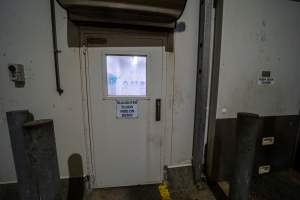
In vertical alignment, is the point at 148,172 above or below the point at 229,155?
below

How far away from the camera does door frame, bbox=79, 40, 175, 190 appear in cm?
151

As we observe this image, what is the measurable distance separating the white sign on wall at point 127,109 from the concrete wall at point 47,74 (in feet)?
1.35

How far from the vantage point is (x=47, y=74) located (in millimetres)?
1467

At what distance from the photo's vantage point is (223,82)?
1.69 m

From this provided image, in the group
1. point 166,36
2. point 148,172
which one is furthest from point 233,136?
point 166,36

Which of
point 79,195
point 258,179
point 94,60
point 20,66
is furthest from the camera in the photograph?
point 258,179

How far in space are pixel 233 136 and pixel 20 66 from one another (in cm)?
244

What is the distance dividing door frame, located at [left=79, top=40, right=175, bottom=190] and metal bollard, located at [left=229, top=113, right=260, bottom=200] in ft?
2.34

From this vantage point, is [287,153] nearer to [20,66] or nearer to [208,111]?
[208,111]

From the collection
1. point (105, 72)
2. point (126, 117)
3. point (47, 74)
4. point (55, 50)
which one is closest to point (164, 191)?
point (126, 117)

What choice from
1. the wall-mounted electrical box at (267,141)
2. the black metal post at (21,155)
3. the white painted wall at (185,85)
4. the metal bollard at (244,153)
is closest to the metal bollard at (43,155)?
the black metal post at (21,155)

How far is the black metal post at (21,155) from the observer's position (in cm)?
104

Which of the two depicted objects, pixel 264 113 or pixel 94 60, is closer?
pixel 94 60

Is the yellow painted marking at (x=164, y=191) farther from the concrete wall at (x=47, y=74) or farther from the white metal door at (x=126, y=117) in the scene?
the concrete wall at (x=47, y=74)
